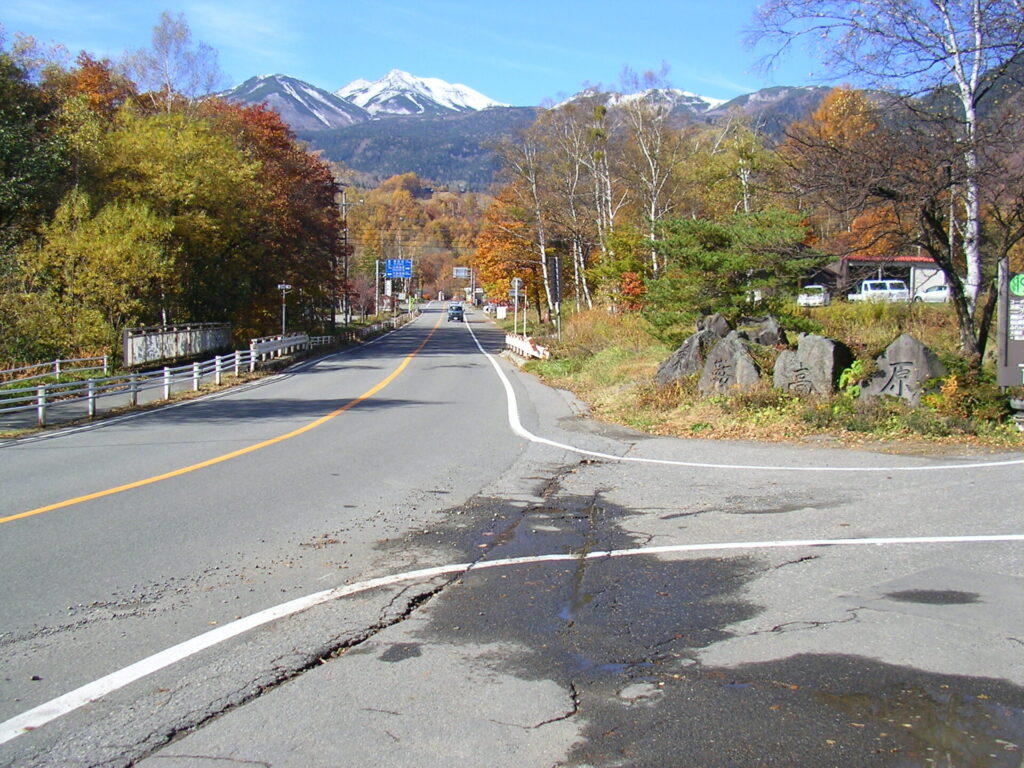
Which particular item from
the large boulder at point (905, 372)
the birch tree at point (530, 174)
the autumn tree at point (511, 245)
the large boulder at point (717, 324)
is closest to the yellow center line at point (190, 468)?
the large boulder at point (717, 324)

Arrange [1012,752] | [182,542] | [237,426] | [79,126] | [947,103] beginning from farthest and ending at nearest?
[79,126] → [947,103] → [237,426] → [182,542] → [1012,752]

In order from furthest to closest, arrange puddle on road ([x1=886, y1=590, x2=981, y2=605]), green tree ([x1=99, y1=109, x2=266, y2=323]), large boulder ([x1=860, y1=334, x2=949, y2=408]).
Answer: green tree ([x1=99, y1=109, x2=266, y2=323]), large boulder ([x1=860, y1=334, x2=949, y2=408]), puddle on road ([x1=886, y1=590, x2=981, y2=605])

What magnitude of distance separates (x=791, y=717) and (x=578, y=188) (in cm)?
4846

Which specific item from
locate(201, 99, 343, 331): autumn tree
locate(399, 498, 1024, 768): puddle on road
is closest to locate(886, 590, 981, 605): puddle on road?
locate(399, 498, 1024, 768): puddle on road

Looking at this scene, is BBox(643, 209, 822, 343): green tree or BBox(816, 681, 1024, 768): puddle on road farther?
BBox(643, 209, 822, 343): green tree

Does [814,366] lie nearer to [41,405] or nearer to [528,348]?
→ [41,405]

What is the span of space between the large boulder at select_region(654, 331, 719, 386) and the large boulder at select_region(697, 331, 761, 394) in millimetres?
749

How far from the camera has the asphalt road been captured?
13.3 feet

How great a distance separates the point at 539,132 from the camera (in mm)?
50281

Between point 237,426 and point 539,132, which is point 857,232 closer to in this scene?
point 237,426

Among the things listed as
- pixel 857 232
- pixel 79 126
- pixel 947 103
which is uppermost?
pixel 79 126

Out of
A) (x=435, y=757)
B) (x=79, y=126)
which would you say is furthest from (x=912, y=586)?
(x=79, y=126)

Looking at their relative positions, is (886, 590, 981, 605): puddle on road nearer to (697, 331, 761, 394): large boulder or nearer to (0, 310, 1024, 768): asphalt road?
(0, 310, 1024, 768): asphalt road

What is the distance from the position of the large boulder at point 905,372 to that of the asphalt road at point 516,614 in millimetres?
3053
